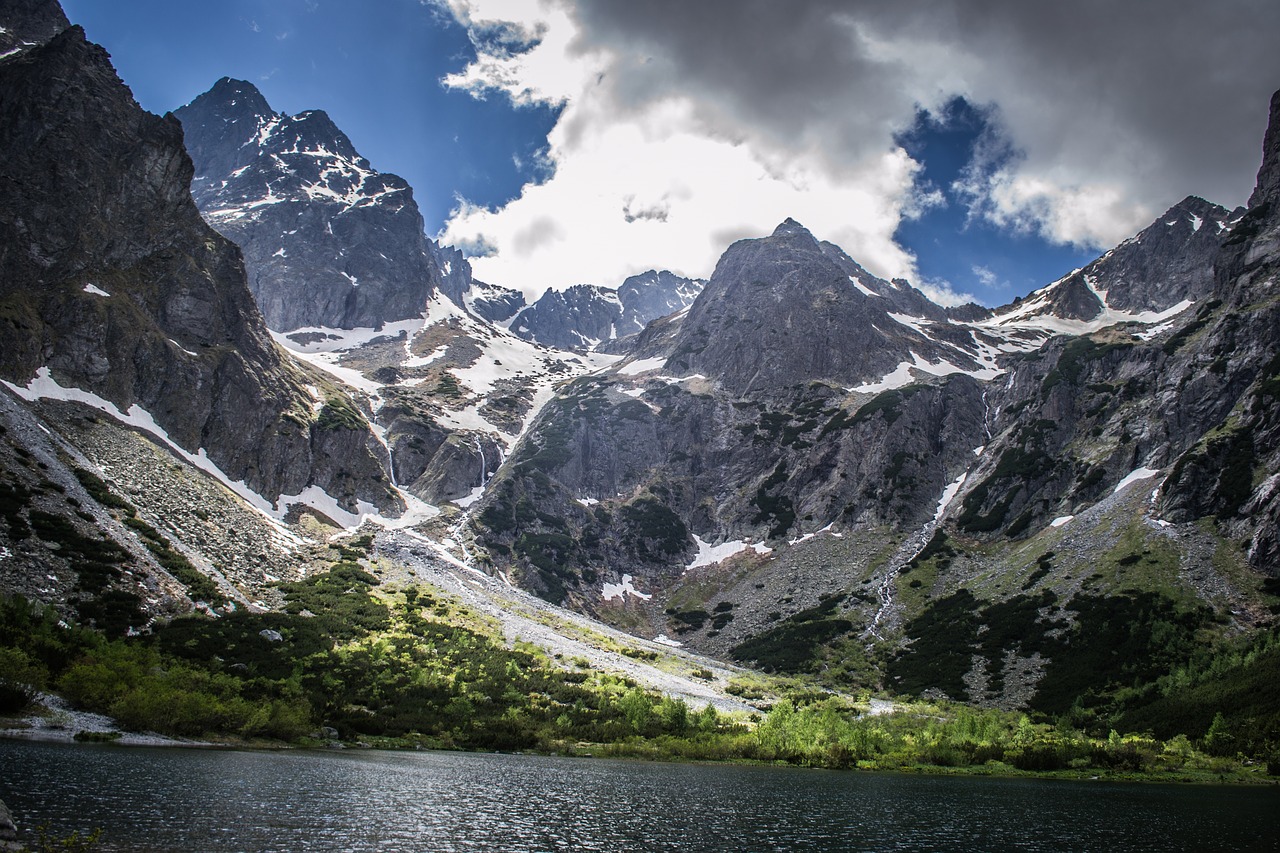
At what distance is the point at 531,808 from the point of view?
109ft

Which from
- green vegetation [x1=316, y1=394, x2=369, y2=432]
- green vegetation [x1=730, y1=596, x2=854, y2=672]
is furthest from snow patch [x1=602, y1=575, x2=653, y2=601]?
green vegetation [x1=316, y1=394, x2=369, y2=432]

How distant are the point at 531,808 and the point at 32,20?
23877 centimetres

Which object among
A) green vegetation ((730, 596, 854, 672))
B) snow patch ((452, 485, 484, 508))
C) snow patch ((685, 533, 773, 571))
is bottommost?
green vegetation ((730, 596, 854, 672))

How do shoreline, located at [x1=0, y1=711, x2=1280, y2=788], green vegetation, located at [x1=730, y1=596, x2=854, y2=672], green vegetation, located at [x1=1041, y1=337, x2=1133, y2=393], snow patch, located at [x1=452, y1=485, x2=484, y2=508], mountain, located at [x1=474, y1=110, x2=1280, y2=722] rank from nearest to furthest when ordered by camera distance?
shoreline, located at [x1=0, y1=711, x2=1280, y2=788] < mountain, located at [x1=474, y1=110, x2=1280, y2=722] < green vegetation, located at [x1=730, y1=596, x2=854, y2=672] < snow patch, located at [x1=452, y1=485, x2=484, y2=508] < green vegetation, located at [x1=1041, y1=337, x2=1133, y2=393]

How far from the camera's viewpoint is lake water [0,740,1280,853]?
2430 centimetres

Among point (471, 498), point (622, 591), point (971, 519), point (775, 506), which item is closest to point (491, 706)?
point (622, 591)

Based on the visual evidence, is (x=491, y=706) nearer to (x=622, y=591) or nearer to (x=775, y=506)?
(x=622, y=591)

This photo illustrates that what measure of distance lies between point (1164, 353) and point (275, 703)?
177 meters

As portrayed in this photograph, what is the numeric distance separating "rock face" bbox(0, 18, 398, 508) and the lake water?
83.1 m

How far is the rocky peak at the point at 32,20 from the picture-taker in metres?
166

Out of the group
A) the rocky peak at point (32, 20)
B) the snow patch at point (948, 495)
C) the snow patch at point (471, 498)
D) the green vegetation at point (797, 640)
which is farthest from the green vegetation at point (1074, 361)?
the rocky peak at point (32, 20)

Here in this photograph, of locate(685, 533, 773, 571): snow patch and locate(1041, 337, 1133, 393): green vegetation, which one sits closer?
locate(685, 533, 773, 571): snow patch

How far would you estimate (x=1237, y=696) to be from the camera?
71.1 metres

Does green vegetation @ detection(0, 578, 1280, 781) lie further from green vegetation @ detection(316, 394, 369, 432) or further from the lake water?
green vegetation @ detection(316, 394, 369, 432)
